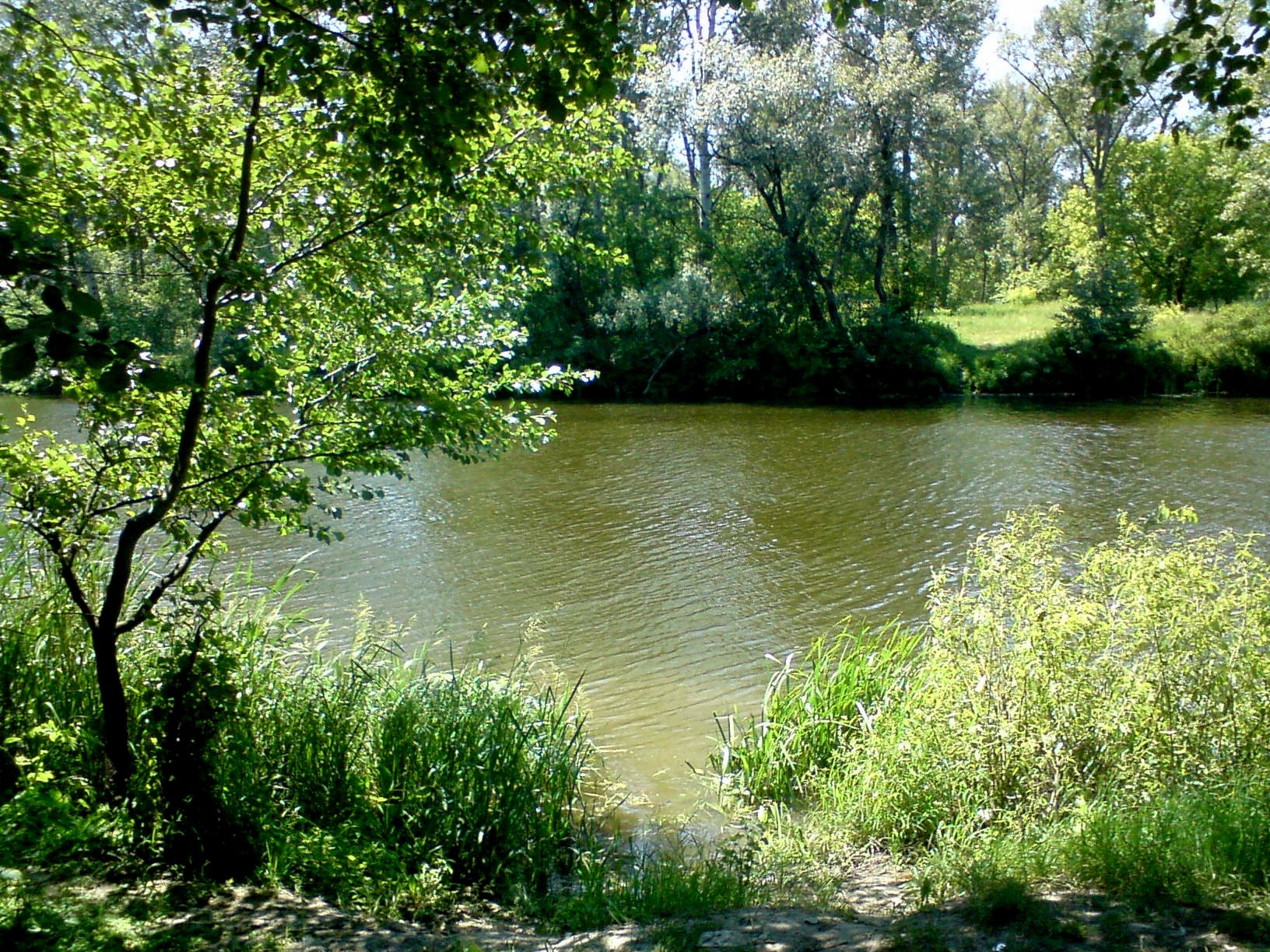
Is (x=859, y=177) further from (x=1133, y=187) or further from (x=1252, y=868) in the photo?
(x=1252, y=868)

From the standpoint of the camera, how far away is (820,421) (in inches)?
1010

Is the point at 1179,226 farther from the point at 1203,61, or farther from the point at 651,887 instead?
the point at 651,887

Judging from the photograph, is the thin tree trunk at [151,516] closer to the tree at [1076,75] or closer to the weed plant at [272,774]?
the weed plant at [272,774]

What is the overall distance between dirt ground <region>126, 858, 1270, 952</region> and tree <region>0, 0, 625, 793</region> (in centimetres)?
122

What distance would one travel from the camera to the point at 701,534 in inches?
579

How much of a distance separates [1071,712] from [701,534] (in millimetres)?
9631

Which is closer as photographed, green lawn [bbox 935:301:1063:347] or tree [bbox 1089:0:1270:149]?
tree [bbox 1089:0:1270:149]

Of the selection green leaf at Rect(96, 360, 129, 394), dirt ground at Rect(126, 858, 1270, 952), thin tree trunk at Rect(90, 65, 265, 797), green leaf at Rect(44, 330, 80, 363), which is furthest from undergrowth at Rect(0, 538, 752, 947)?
green leaf at Rect(44, 330, 80, 363)

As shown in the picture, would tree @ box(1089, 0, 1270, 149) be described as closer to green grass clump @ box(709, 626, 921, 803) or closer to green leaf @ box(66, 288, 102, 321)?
green grass clump @ box(709, 626, 921, 803)

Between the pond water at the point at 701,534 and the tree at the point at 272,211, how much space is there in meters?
3.53

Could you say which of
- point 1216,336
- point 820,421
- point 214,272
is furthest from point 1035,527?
point 1216,336

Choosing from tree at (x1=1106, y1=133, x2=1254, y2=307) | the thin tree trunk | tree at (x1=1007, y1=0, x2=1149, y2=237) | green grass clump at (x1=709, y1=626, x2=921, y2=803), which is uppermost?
tree at (x1=1007, y1=0, x2=1149, y2=237)

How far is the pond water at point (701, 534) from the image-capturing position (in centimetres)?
973

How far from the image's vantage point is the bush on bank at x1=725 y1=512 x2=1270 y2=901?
478cm
